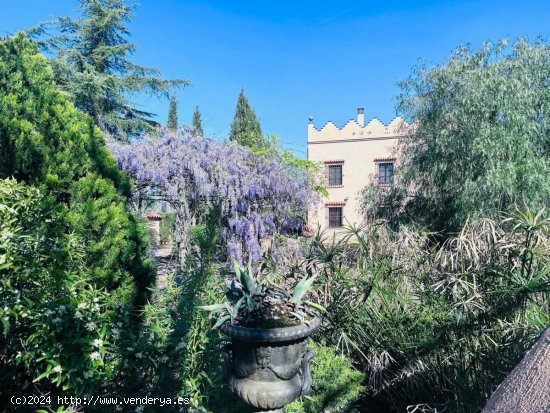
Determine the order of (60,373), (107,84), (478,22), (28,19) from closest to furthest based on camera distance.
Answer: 1. (60,373)
2. (478,22)
3. (28,19)
4. (107,84)

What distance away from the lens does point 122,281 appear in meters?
2.62

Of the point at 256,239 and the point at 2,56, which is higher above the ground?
the point at 2,56

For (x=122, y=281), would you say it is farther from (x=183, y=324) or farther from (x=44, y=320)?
(x=44, y=320)

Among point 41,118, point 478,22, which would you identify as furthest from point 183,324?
point 478,22

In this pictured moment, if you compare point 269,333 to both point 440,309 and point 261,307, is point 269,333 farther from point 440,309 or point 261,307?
point 440,309

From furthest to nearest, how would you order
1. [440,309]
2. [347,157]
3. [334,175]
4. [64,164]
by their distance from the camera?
[334,175], [347,157], [440,309], [64,164]

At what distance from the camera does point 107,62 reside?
12430mm

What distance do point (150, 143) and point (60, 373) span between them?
667cm

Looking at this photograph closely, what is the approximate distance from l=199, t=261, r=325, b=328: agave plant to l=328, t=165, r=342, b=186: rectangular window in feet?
53.0

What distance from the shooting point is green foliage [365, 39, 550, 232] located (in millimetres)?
6191

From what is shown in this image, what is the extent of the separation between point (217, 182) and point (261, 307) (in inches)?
244

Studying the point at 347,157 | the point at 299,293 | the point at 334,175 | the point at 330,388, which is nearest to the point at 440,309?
the point at 330,388

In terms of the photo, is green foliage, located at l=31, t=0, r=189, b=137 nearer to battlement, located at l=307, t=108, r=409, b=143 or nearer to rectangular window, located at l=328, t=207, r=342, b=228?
battlement, located at l=307, t=108, r=409, b=143

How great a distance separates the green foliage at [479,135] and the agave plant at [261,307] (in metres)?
5.26
